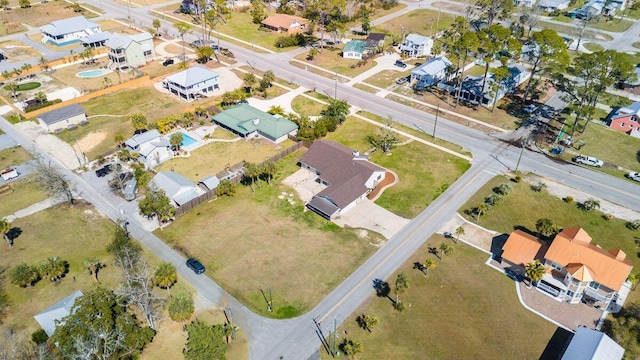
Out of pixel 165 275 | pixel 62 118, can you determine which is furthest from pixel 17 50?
pixel 165 275

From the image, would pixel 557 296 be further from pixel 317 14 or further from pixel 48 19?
pixel 48 19

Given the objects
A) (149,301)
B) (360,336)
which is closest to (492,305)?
(360,336)

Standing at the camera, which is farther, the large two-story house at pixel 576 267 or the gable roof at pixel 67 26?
the gable roof at pixel 67 26

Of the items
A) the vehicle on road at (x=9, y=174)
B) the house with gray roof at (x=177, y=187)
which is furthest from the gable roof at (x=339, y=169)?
the vehicle on road at (x=9, y=174)

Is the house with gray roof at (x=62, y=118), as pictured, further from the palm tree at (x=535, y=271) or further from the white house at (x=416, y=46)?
the palm tree at (x=535, y=271)

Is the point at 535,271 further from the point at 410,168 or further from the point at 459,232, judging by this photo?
the point at 410,168

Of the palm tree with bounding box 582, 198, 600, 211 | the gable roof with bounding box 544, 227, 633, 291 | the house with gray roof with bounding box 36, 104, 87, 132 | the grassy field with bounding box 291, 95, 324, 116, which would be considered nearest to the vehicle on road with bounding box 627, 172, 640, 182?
the palm tree with bounding box 582, 198, 600, 211

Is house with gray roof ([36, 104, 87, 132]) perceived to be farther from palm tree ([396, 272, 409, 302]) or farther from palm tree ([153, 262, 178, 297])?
palm tree ([396, 272, 409, 302])
